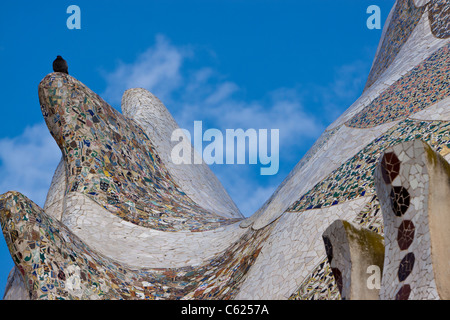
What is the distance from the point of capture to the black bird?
8.60 m

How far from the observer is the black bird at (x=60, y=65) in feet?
28.2

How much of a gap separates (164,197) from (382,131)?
3.04m

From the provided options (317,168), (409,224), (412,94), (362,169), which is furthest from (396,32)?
(409,224)

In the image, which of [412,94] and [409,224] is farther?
[412,94]

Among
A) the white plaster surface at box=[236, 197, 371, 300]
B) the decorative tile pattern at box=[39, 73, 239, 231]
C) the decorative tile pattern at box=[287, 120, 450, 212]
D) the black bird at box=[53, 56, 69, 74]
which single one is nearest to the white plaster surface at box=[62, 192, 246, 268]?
the decorative tile pattern at box=[39, 73, 239, 231]

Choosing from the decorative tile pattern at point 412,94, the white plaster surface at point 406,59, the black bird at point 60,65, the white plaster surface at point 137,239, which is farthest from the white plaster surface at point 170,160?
the decorative tile pattern at point 412,94

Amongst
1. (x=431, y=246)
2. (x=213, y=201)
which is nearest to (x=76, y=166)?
(x=213, y=201)

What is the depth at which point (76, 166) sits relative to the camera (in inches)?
310

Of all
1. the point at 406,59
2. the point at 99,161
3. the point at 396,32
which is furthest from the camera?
the point at 396,32

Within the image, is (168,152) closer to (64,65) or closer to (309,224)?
(64,65)

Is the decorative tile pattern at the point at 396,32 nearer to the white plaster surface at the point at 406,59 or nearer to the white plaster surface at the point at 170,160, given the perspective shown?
the white plaster surface at the point at 406,59

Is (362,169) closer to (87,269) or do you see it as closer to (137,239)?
(87,269)

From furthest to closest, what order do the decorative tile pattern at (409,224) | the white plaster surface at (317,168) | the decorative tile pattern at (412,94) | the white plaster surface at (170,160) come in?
the white plaster surface at (170,160) → the white plaster surface at (317,168) → the decorative tile pattern at (412,94) → the decorative tile pattern at (409,224)

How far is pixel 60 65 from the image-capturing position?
28.3 ft
